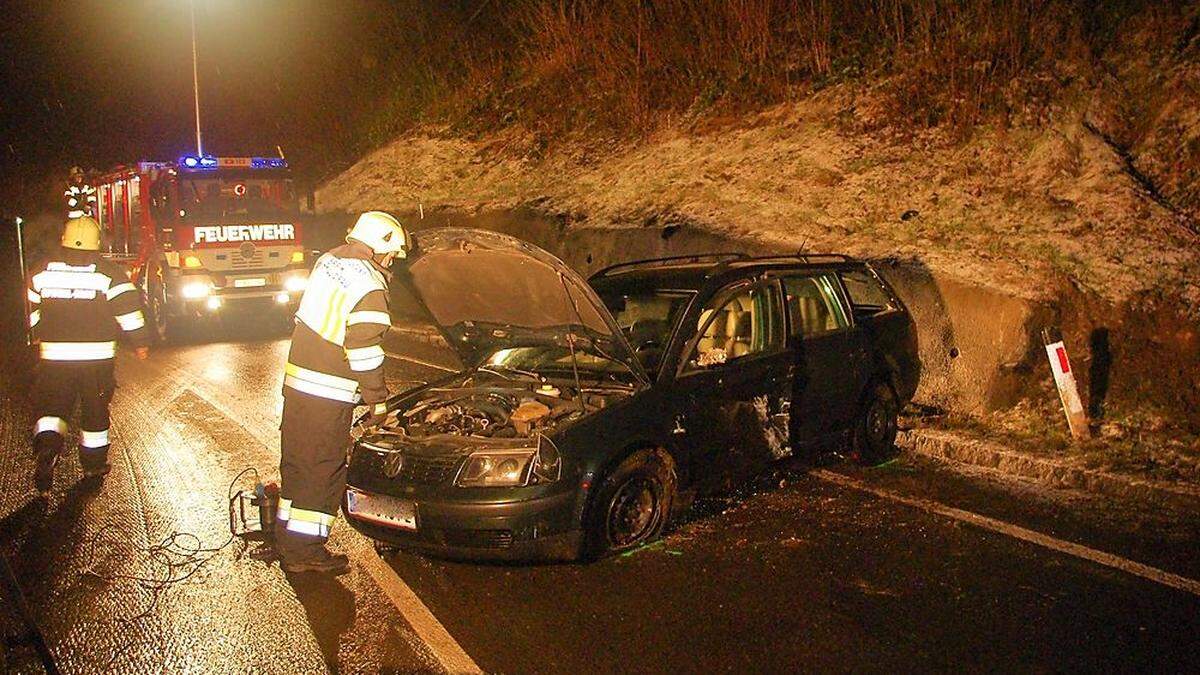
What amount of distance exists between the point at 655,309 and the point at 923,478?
2.25 meters

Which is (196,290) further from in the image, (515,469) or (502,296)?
(515,469)

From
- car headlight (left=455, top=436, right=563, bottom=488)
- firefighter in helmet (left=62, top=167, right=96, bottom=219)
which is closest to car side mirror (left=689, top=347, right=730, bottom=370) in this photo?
car headlight (left=455, top=436, right=563, bottom=488)

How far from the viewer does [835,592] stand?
4672 mm

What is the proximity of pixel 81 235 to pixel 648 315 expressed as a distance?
165 inches

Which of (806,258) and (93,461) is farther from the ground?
(806,258)

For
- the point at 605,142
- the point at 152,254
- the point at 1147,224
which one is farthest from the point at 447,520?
the point at 605,142

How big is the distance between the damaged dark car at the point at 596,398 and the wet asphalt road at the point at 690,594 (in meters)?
0.31

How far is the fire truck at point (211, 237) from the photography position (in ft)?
48.4

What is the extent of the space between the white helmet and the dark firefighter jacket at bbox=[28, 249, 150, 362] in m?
3.05

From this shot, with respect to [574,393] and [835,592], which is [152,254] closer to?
[574,393]

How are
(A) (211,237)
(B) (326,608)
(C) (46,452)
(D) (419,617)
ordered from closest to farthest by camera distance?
(D) (419,617) < (B) (326,608) < (C) (46,452) < (A) (211,237)

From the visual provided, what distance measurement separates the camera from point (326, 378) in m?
5.01

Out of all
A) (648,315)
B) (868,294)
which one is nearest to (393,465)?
(648,315)

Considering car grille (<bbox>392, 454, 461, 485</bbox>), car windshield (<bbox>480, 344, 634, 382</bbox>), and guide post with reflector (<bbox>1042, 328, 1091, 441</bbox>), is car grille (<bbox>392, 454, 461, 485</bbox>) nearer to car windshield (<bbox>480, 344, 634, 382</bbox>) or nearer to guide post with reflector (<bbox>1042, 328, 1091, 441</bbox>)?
car windshield (<bbox>480, 344, 634, 382</bbox>)
